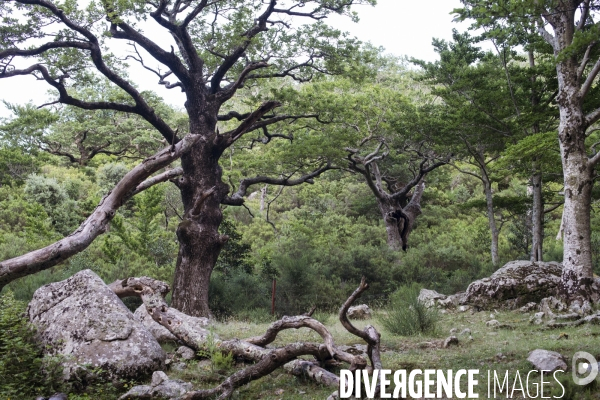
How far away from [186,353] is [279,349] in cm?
170

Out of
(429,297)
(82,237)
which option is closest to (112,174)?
(429,297)

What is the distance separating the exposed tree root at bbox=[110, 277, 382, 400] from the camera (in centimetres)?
487

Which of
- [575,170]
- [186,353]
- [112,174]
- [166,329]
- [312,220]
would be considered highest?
[112,174]

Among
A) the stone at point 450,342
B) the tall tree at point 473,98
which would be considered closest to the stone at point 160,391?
the stone at point 450,342

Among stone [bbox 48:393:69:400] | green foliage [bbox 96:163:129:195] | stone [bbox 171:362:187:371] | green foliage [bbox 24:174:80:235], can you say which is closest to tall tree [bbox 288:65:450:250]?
stone [bbox 171:362:187:371]

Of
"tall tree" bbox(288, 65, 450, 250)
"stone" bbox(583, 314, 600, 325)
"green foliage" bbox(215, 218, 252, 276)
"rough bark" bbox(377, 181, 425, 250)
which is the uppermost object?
"tall tree" bbox(288, 65, 450, 250)

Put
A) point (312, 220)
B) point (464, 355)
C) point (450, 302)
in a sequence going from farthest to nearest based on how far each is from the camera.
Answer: point (312, 220), point (450, 302), point (464, 355)

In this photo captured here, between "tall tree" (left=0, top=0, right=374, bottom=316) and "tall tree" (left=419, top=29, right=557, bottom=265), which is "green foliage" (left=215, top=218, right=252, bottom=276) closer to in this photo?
"tall tree" (left=0, top=0, right=374, bottom=316)

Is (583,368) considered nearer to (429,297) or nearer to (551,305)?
(551,305)

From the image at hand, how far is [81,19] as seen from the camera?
998 cm

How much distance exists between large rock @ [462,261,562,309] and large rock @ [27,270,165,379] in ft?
24.6

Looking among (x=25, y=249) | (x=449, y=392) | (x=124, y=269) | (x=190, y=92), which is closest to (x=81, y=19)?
(x=190, y=92)

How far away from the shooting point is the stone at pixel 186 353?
6.29 metres

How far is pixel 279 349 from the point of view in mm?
5266
